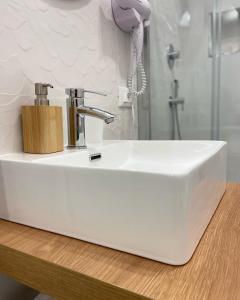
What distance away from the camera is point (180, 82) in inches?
51.9

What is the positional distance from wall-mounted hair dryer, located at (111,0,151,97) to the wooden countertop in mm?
788

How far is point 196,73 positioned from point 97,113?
82 centimetres

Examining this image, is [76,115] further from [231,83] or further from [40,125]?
[231,83]

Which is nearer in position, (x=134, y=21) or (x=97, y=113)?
(x=97, y=113)

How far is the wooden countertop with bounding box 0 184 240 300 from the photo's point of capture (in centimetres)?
30

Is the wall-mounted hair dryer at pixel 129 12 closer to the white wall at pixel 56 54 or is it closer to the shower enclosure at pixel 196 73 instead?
the white wall at pixel 56 54

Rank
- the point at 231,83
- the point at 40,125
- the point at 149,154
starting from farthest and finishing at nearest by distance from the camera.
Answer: the point at 231,83 → the point at 149,154 → the point at 40,125

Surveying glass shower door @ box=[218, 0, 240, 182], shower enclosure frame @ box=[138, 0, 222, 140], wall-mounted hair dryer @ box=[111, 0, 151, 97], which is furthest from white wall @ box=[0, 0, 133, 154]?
glass shower door @ box=[218, 0, 240, 182]

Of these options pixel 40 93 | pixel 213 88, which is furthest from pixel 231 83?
pixel 40 93

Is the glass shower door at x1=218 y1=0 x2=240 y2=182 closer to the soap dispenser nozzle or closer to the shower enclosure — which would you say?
the shower enclosure

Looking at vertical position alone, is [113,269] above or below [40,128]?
below

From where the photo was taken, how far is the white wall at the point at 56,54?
62cm

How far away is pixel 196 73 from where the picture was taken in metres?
1.28

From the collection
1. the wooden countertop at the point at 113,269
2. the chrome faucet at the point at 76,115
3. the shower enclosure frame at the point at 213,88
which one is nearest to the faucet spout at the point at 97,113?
the chrome faucet at the point at 76,115
